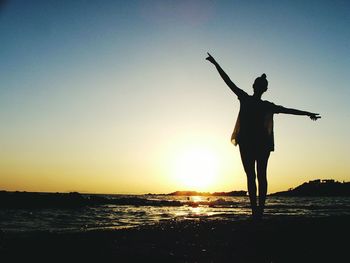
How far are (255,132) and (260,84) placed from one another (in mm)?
1009

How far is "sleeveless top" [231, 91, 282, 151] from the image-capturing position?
635 cm

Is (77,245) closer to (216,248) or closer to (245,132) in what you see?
(216,248)

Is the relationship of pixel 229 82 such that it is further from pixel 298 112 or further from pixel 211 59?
pixel 298 112

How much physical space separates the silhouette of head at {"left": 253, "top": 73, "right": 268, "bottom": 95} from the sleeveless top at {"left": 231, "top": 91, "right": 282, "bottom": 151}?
22cm

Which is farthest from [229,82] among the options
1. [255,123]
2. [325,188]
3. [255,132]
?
[325,188]

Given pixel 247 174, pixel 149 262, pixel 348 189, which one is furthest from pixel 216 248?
pixel 348 189

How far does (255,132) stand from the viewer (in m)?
6.39

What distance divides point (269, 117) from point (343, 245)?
10.1 feet

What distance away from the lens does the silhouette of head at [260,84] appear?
21.8 ft

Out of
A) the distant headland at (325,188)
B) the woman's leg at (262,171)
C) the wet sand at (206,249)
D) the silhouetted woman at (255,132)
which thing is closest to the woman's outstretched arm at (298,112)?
the silhouetted woman at (255,132)

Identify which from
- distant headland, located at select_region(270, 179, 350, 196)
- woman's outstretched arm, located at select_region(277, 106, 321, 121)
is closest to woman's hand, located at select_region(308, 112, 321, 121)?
woman's outstretched arm, located at select_region(277, 106, 321, 121)

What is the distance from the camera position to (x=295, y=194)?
556 feet

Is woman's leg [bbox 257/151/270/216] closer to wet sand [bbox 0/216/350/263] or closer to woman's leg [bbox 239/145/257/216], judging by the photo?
woman's leg [bbox 239/145/257/216]

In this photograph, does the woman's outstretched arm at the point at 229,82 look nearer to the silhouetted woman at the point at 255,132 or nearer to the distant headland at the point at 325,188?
the silhouetted woman at the point at 255,132
